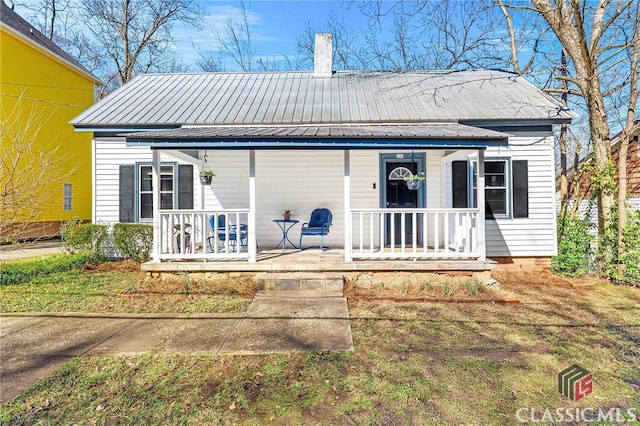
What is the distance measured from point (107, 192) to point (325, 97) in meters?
5.47

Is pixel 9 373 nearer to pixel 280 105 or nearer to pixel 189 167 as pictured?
pixel 189 167

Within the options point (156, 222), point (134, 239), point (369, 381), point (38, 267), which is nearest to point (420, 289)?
point (369, 381)

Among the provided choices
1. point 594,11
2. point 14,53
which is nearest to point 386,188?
point 594,11

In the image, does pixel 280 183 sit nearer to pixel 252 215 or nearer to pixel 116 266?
pixel 252 215

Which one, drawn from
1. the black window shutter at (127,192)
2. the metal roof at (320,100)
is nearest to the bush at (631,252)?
the metal roof at (320,100)

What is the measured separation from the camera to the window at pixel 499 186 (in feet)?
24.1

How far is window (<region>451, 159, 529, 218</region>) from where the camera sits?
7.35 m

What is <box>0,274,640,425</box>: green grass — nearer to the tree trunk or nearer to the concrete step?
the concrete step

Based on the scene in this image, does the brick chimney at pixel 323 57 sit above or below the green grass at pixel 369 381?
above

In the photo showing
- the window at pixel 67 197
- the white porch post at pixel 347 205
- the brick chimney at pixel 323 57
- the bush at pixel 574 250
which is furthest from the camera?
the window at pixel 67 197

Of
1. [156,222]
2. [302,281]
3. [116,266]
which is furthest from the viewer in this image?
[116,266]

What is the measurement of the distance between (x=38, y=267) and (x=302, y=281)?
525cm

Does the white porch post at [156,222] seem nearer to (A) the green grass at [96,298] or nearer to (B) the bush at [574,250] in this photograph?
(A) the green grass at [96,298]

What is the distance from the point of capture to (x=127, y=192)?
778 centimetres
